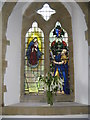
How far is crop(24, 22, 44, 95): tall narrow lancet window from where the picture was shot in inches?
184

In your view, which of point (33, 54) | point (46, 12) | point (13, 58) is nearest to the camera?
point (13, 58)

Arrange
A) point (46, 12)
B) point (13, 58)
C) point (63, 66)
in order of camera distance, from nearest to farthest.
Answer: point (13, 58)
point (63, 66)
point (46, 12)

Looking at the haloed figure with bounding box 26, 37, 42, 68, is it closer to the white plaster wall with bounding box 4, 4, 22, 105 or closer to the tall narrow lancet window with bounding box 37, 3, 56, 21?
the white plaster wall with bounding box 4, 4, 22, 105

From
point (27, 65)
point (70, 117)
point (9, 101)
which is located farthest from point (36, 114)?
point (27, 65)

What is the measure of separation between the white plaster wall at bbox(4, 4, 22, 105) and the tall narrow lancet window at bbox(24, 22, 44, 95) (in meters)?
0.25

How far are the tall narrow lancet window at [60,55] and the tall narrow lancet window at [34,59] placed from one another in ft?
0.91

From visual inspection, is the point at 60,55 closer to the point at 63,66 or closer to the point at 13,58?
the point at 63,66

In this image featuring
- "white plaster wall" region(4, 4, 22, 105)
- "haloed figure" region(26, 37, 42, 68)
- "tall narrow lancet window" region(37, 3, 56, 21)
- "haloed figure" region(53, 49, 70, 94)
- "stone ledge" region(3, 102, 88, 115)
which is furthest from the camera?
"tall narrow lancet window" region(37, 3, 56, 21)

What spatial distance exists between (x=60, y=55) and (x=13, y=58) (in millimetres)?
1189

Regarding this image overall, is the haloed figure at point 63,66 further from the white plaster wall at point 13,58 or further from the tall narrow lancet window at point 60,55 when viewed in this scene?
the white plaster wall at point 13,58

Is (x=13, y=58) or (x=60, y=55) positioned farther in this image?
(x=60, y=55)

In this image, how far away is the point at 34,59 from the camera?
15.9 ft

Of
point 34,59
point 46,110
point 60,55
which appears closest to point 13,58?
point 34,59

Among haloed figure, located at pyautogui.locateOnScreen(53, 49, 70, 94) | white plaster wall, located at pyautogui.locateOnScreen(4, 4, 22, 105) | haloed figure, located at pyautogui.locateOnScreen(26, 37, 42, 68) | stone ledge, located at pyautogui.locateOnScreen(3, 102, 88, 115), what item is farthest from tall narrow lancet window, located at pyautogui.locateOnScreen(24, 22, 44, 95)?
stone ledge, located at pyautogui.locateOnScreen(3, 102, 88, 115)
